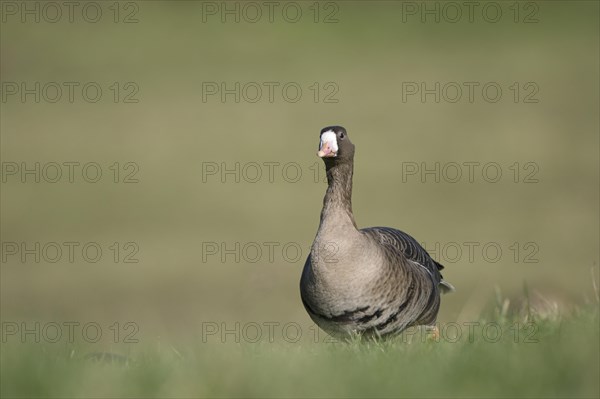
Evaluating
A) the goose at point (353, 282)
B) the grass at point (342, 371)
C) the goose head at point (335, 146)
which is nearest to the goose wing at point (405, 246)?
the goose at point (353, 282)

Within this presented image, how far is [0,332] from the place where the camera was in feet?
21.3

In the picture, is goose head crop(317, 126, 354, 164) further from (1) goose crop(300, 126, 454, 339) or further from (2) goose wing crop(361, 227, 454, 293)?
(2) goose wing crop(361, 227, 454, 293)

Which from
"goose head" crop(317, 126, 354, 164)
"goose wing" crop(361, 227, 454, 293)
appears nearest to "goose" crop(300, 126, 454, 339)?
"goose head" crop(317, 126, 354, 164)

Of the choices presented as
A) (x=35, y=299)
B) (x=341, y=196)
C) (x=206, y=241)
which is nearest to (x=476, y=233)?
(x=206, y=241)

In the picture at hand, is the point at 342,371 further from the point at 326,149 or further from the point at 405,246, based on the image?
the point at 405,246

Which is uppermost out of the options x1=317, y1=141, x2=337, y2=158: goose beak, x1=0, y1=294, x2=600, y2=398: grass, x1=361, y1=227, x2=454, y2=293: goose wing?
x1=317, y1=141, x2=337, y2=158: goose beak

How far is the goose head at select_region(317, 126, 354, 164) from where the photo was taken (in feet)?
24.9

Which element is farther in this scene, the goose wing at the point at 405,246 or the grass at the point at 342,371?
the goose wing at the point at 405,246

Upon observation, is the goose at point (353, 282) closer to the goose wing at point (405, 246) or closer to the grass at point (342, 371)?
the goose wing at point (405, 246)

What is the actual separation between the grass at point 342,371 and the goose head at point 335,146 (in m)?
2.22

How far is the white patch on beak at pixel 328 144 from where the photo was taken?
7.57 m

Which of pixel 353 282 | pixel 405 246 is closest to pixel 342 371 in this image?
pixel 353 282

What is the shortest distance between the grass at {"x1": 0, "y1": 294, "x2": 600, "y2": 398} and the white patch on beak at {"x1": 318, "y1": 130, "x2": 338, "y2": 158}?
7.24 ft

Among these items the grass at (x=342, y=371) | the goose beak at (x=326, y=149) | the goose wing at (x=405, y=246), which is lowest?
the grass at (x=342, y=371)
